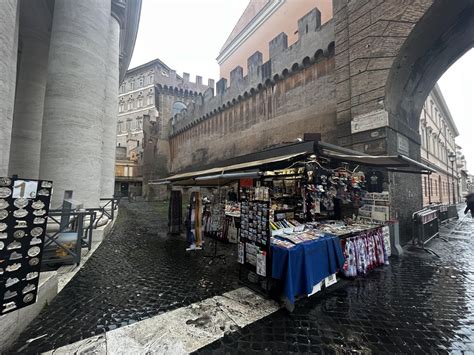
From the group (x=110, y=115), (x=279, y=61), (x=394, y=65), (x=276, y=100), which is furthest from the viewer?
(x=276, y=100)

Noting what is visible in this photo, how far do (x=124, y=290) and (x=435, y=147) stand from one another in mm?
25960

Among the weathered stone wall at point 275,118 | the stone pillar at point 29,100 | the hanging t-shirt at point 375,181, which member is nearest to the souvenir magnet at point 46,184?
the hanging t-shirt at point 375,181

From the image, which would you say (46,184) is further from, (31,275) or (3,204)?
(31,275)

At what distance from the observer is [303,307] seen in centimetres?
306

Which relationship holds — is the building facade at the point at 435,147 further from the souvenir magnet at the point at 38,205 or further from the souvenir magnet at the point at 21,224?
the souvenir magnet at the point at 21,224

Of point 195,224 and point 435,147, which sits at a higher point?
point 435,147

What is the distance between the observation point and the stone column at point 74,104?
5660 millimetres

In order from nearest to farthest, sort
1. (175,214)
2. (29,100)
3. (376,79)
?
(376,79)
(175,214)
(29,100)

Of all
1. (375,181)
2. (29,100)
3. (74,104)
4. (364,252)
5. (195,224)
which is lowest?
(364,252)

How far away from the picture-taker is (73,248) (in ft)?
15.6

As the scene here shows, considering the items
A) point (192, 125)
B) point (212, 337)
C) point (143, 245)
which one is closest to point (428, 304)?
point (212, 337)

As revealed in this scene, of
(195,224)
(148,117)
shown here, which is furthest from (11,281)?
(148,117)

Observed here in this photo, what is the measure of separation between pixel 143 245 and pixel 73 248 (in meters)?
1.84

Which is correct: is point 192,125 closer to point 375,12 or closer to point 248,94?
point 248,94
